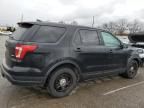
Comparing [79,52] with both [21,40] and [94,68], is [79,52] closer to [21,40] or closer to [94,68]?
[94,68]

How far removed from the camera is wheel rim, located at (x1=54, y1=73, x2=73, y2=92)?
434cm

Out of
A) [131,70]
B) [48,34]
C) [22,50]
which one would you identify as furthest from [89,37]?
[131,70]

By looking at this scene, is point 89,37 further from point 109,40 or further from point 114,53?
point 114,53

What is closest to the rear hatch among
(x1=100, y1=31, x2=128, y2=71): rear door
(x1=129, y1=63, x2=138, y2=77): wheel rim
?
(x1=100, y1=31, x2=128, y2=71): rear door

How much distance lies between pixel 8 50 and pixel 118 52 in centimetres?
323

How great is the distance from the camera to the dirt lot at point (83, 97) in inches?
159

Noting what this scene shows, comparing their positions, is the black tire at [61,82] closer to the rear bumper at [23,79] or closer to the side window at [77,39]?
the rear bumper at [23,79]

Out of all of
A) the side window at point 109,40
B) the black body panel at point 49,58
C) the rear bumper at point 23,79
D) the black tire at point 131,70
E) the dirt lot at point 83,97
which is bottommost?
the dirt lot at point 83,97

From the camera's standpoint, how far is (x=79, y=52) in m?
4.47

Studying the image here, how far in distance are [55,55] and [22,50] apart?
739mm

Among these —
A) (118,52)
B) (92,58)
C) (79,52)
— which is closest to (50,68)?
(79,52)

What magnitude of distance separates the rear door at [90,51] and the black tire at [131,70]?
1.47 metres

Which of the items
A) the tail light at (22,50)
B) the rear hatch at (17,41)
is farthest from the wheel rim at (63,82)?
the rear hatch at (17,41)

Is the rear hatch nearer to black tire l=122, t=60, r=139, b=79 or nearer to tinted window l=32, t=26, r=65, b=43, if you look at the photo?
tinted window l=32, t=26, r=65, b=43
